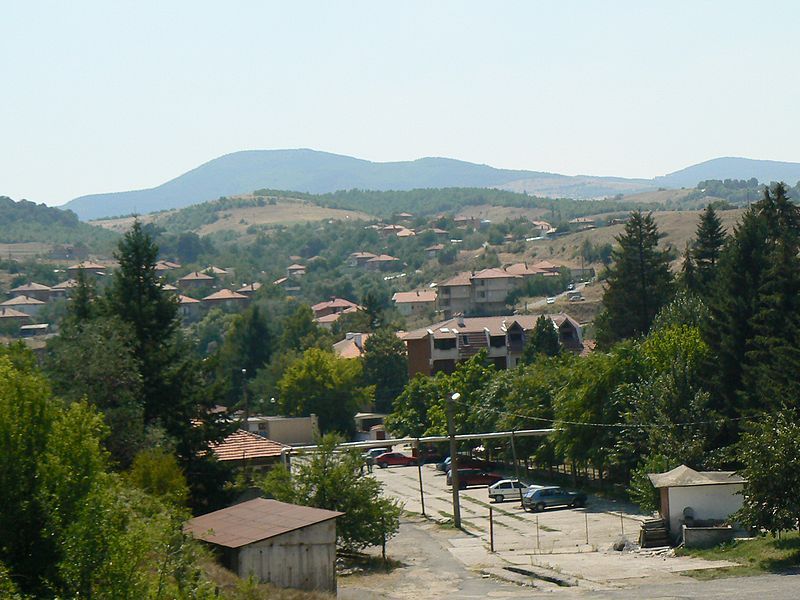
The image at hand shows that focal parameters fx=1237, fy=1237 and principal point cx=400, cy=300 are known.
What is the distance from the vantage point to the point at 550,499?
5012 centimetres

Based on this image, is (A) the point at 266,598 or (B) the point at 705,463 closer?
(A) the point at 266,598

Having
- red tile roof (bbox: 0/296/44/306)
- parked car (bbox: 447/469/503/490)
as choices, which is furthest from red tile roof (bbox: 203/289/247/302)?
parked car (bbox: 447/469/503/490)

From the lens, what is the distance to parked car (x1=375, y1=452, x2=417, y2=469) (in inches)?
2844

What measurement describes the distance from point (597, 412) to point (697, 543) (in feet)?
48.5

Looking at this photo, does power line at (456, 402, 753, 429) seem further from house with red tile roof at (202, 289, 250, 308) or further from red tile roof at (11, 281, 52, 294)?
red tile roof at (11, 281, 52, 294)

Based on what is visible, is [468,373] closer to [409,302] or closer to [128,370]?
[128,370]

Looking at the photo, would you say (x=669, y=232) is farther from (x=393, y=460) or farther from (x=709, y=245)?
(x=393, y=460)

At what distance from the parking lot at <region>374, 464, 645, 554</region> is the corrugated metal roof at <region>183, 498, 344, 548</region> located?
9568mm

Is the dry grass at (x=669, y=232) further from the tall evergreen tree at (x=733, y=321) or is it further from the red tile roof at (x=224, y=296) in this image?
the tall evergreen tree at (x=733, y=321)

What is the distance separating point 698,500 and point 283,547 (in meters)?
15.0

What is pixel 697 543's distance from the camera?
37.4 m

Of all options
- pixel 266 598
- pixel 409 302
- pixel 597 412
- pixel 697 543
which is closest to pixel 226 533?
pixel 266 598

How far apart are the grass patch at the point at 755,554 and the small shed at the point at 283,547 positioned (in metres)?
9.71

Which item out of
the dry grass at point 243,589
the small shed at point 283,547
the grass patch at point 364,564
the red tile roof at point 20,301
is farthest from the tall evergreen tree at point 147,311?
the red tile roof at point 20,301
